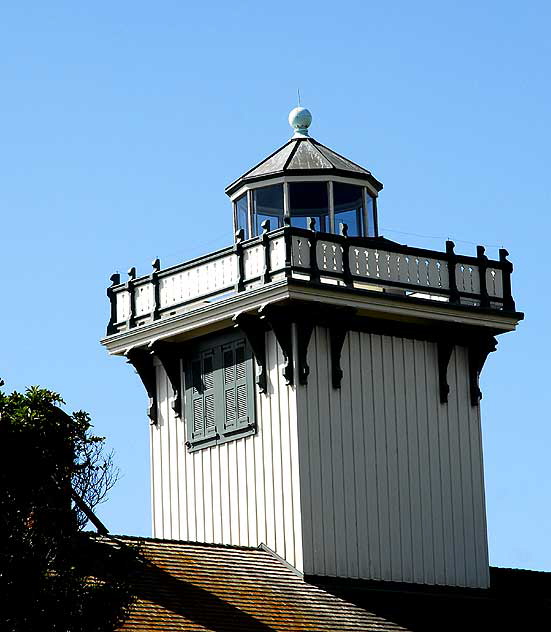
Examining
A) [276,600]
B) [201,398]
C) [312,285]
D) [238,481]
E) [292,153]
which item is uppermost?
[292,153]

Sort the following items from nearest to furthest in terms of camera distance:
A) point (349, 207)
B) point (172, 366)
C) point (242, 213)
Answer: point (172, 366)
point (349, 207)
point (242, 213)

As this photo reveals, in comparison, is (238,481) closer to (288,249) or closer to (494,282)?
(288,249)

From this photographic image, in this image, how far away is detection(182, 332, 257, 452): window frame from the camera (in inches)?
1451

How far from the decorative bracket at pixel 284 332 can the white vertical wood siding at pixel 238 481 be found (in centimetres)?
27

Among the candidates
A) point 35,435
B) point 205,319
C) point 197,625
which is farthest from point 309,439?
point 35,435

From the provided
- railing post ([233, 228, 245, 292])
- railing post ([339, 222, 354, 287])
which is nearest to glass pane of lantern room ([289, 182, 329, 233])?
railing post ([339, 222, 354, 287])

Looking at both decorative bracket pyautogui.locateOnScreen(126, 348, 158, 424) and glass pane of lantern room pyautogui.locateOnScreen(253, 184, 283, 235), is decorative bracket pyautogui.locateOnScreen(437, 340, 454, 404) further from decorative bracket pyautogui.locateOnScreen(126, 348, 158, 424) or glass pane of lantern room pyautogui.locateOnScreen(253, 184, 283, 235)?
decorative bracket pyautogui.locateOnScreen(126, 348, 158, 424)

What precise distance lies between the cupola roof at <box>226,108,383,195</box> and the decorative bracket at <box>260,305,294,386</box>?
3.50 meters

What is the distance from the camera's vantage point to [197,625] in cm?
3130

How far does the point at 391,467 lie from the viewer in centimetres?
3691

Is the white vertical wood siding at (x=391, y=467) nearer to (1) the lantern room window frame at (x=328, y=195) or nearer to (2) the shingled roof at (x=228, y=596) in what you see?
(2) the shingled roof at (x=228, y=596)

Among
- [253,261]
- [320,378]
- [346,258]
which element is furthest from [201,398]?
[346,258]

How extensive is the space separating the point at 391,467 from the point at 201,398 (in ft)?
13.0

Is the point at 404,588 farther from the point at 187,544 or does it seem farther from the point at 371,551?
the point at 187,544
